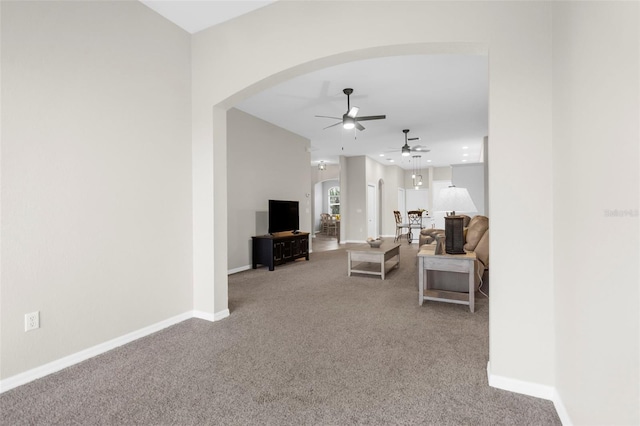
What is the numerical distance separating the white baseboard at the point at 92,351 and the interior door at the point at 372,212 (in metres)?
7.90

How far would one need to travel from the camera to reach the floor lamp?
3.19 m

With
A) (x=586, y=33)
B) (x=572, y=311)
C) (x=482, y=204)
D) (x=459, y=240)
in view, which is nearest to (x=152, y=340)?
(x=572, y=311)

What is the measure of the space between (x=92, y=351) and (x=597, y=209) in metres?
3.29

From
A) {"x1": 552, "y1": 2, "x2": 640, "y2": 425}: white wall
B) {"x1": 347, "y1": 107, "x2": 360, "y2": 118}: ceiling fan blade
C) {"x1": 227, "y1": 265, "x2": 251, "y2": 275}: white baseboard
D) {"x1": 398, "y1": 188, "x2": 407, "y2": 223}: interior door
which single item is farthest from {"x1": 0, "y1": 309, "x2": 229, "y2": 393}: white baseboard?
{"x1": 398, "y1": 188, "x2": 407, "y2": 223}: interior door

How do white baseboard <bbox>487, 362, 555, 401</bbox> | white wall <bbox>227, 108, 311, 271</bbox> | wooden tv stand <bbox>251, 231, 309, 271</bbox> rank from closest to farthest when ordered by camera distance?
white baseboard <bbox>487, 362, 555, 401</bbox> → white wall <bbox>227, 108, 311, 271</bbox> → wooden tv stand <bbox>251, 231, 309, 271</bbox>

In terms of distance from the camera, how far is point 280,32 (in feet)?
9.21

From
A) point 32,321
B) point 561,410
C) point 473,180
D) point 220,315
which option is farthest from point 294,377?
point 473,180

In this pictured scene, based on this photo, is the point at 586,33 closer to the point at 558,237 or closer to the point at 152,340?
the point at 558,237

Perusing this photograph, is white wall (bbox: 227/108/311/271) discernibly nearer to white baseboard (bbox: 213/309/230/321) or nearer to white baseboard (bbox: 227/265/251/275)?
white baseboard (bbox: 227/265/251/275)

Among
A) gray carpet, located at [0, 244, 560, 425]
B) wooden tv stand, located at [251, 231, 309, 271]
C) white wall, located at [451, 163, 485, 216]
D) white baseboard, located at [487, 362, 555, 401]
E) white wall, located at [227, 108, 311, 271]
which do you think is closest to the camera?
gray carpet, located at [0, 244, 560, 425]

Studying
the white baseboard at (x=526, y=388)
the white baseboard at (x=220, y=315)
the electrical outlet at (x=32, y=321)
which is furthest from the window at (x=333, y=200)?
the electrical outlet at (x=32, y=321)

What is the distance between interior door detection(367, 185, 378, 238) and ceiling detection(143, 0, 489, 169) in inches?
101

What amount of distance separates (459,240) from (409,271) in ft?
6.87

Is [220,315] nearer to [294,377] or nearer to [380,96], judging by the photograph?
[294,377]
